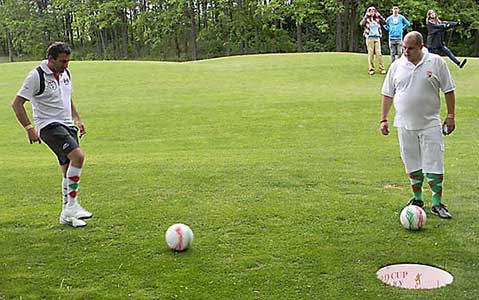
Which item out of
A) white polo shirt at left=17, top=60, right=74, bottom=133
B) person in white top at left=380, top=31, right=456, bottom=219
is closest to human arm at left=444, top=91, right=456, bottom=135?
person in white top at left=380, top=31, right=456, bottom=219

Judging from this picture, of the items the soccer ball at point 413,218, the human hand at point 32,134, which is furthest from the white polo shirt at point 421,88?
the human hand at point 32,134

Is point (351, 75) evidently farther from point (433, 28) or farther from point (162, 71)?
point (162, 71)

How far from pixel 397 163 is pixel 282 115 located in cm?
537

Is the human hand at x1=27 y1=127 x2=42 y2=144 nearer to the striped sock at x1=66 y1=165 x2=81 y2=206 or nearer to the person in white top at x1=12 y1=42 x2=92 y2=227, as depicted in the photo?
the person in white top at x1=12 y1=42 x2=92 y2=227

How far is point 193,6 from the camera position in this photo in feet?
175

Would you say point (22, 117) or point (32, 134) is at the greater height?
point (22, 117)

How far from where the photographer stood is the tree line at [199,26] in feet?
147

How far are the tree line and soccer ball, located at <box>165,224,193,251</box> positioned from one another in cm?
3777

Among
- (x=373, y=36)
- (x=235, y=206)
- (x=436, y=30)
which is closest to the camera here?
(x=235, y=206)

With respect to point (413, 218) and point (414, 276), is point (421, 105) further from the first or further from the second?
point (414, 276)

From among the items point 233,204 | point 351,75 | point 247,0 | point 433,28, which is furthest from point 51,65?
point 247,0

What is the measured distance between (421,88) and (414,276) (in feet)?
7.16

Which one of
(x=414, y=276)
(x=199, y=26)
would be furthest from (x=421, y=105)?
(x=199, y=26)

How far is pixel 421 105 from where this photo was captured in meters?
6.29
